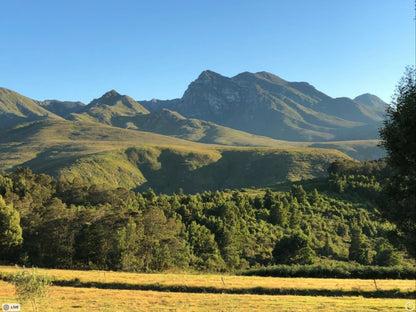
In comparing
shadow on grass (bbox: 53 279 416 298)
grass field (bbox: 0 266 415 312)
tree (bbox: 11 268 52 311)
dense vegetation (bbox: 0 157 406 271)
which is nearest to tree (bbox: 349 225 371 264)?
dense vegetation (bbox: 0 157 406 271)

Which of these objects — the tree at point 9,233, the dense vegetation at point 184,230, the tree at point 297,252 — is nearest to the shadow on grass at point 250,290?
the dense vegetation at point 184,230

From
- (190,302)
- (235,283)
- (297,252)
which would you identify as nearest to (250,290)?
(235,283)

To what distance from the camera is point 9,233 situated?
2279 inches

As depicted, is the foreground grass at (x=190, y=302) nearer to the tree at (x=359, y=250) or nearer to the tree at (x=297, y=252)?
the tree at (x=297, y=252)

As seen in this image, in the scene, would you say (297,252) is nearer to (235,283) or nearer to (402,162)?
(235,283)

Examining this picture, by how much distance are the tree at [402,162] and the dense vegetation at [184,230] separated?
2.24m

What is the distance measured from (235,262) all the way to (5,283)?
42798mm

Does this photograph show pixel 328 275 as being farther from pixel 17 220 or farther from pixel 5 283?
pixel 17 220

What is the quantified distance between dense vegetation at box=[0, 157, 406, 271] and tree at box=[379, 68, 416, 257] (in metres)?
2.24

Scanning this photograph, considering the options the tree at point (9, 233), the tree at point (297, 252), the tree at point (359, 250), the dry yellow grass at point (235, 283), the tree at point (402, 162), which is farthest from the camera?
the tree at point (359, 250)

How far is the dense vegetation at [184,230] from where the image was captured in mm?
59375

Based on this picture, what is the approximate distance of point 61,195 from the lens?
9900cm

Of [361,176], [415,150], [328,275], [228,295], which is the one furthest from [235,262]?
[361,176]

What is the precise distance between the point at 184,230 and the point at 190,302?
4512cm
